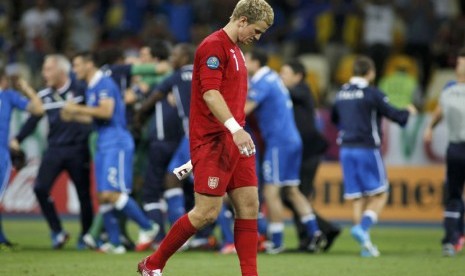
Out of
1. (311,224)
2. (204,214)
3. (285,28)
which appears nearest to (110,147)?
(311,224)

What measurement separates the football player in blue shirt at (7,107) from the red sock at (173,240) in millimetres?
4972

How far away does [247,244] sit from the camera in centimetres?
959

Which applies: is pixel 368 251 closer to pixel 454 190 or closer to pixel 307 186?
pixel 454 190

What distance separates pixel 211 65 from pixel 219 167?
0.91 metres

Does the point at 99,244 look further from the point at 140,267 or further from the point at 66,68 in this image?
the point at 140,267

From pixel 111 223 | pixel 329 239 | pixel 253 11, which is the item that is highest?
pixel 253 11

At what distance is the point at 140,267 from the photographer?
9.77 m

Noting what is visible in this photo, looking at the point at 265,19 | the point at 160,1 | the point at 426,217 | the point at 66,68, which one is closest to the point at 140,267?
the point at 265,19

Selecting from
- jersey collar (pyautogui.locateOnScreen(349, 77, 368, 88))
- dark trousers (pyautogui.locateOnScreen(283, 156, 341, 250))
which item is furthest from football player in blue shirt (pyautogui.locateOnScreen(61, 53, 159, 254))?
jersey collar (pyautogui.locateOnScreen(349, 77, 368, 88))

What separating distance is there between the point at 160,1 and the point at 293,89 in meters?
11.6

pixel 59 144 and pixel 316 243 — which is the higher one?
pixel 59 144

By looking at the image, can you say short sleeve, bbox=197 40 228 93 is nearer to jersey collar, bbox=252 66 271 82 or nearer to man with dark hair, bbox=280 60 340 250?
jersey collar, bbox=252 66 271 82

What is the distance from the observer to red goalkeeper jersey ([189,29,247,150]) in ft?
30.7

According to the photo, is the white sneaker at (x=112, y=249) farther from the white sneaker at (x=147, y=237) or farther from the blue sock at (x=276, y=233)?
the blue sock at (x=276, y=233)
